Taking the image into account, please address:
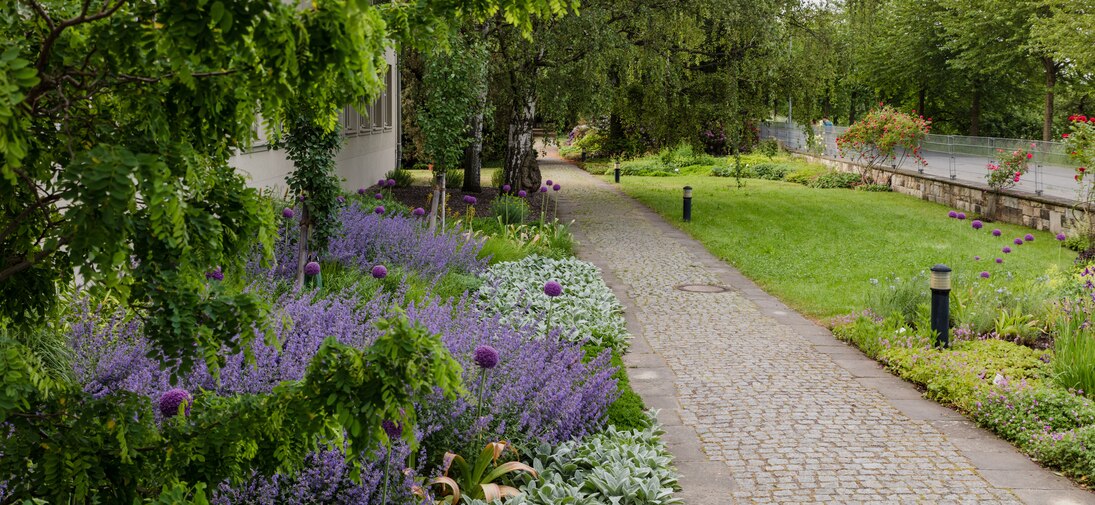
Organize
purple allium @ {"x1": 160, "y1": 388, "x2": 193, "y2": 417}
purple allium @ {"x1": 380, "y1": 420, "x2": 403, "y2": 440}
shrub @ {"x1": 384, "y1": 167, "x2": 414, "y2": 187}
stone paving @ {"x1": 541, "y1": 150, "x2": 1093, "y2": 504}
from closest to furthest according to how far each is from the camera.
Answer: purple allium @ {"x1": 160, "y1": 388, "x2": 193, "y2": 417} < purple allium @ {"x1": 380, "y1": 420, "x2": 403, "y2": 440} < stone paving @ {"x1": 541, "y1": 150, "x2": 1093, "y2": 504} < shrub @ {"x1": 384, "y1": 167, "x2": 414, "y2": 187}

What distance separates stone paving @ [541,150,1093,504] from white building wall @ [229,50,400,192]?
5.11 metres

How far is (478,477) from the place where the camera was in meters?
4.88

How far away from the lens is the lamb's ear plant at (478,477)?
15.4ft

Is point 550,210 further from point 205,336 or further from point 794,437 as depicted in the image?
point 205,336

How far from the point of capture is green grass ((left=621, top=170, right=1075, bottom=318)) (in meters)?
12.2

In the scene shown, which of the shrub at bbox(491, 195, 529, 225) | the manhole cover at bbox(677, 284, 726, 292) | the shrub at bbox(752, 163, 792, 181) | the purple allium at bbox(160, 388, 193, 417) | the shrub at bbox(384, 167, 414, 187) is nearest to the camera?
the purple allium at bbox(160, 388, 193, 417)

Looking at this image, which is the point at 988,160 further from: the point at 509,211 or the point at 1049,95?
the point at 1049,95

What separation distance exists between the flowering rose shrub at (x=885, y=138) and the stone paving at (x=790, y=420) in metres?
17.1

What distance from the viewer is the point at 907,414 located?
6.86m

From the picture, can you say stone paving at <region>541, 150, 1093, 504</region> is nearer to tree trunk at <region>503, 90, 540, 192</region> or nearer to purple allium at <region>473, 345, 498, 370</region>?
purple allium at <region>473, 345, 498, 370</region>

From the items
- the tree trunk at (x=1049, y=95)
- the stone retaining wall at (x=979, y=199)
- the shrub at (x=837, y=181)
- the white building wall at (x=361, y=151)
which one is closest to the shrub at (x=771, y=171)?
the shrub at (x=837, y=181)

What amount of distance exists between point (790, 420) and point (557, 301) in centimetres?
371

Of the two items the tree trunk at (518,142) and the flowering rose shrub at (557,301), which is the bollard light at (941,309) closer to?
the flowering rose shrub at (557,301)

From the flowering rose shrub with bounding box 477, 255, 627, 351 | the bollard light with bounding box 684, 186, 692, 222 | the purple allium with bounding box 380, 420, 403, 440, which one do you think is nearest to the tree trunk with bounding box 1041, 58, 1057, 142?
the bollard light with bounding box 684, 186, 692, 222
